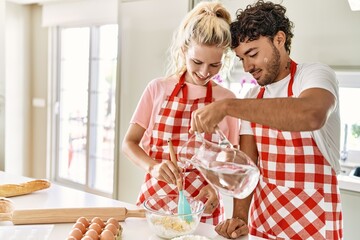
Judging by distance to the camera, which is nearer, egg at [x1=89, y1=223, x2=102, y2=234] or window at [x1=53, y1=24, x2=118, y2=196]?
egg at [x1=89, y1=223, x2=102, y2=234]

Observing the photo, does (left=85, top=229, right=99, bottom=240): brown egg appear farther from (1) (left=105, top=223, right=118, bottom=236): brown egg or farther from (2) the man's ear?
(2) the man's ear

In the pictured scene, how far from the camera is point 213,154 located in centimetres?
99

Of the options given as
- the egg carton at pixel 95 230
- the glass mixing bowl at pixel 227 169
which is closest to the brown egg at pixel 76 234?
the egg carton at pixel 95 230

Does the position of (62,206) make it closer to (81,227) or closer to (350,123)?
(81,227)

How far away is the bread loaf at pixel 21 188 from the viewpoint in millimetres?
1325

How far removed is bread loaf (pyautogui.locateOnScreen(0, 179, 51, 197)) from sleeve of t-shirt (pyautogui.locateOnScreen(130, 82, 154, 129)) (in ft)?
1.31

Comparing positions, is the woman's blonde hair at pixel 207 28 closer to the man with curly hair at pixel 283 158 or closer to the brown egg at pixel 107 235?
the man with curly hair at pixel 283 158

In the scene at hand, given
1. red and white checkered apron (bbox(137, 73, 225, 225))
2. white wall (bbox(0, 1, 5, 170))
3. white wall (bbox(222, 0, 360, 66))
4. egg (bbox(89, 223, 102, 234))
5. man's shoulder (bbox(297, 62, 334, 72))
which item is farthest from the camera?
white wall (bbox(0, 1, 5, 170))

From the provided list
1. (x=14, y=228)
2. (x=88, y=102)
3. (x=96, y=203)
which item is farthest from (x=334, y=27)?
(x=88, y=102)

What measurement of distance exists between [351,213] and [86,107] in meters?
2.69

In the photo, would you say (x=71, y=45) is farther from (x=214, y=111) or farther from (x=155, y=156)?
(x=214, y=111)

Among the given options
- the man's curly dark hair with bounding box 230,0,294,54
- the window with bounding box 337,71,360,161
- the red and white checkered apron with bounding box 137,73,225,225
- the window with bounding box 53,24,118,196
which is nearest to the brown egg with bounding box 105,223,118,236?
the red and white checkered apron with bounding box 137,73,225,225

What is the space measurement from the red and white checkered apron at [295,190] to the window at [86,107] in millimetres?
2524

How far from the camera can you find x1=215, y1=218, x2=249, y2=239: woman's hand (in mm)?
1063
